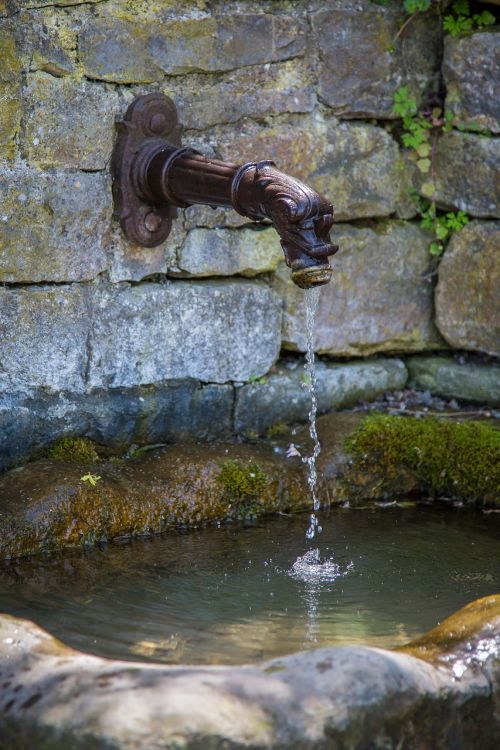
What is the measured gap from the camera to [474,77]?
4.35 meters

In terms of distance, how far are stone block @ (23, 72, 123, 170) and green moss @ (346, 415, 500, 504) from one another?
4.91 ft

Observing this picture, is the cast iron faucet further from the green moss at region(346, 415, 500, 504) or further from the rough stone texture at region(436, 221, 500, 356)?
the rough stone texture at region(436, 221, 500, 356)

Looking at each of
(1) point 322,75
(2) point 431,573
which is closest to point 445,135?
(1) point 322,75

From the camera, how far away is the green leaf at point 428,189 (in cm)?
458

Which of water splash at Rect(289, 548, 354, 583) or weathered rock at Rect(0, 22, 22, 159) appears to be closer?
water splash at Rect(289, 548, 354, 583)

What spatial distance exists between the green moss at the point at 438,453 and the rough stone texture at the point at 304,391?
0.32 metres

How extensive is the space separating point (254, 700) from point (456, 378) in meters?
2.76

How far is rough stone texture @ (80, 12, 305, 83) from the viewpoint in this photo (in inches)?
149

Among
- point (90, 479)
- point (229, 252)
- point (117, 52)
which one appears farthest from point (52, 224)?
point (90, 479)

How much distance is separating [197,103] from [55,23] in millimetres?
626

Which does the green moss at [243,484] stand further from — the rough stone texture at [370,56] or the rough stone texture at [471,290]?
the rough stone texture at [370,56]

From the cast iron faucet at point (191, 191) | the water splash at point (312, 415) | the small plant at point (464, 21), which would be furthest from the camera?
the small plant at point (464, 21)

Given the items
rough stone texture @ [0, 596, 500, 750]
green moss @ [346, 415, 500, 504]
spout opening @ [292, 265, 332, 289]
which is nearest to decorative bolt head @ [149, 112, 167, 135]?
spout opening @ [292, 265, 332, 289]

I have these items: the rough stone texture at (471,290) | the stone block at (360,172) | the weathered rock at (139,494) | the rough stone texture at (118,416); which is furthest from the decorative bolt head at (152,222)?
the rough stone texture at (471,290)
